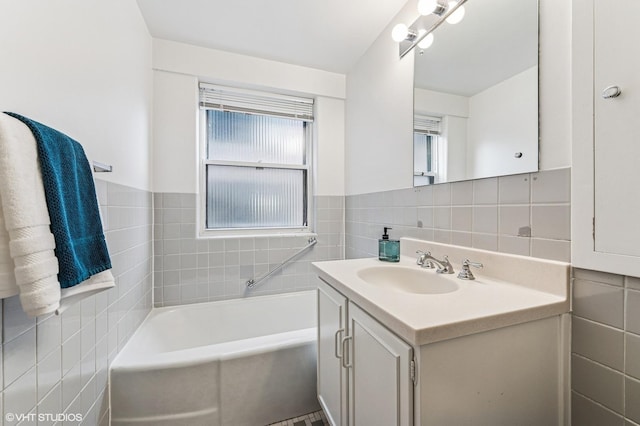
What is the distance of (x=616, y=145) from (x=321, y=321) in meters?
1.15

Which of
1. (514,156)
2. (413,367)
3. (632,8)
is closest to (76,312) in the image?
(413,367)

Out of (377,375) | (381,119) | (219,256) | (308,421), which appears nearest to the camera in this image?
(377,375)

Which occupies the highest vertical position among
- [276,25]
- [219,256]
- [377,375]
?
[276,25]

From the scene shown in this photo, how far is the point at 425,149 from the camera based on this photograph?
1.37m

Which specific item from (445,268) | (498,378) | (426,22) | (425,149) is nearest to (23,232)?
(498,378)

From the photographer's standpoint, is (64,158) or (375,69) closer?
(64,158)

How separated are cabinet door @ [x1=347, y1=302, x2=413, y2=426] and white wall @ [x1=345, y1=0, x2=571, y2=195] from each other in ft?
2.58

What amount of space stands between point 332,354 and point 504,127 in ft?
3.84

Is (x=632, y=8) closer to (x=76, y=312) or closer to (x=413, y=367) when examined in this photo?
(x=413, y=367)

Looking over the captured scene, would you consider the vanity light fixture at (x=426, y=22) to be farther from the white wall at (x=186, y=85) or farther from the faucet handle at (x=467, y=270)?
the faucet handle at (x=467, y=270)

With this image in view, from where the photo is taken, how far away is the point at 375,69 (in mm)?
1807

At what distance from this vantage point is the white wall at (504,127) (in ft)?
2.90

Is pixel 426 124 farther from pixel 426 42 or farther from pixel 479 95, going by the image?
pixel 426 42
